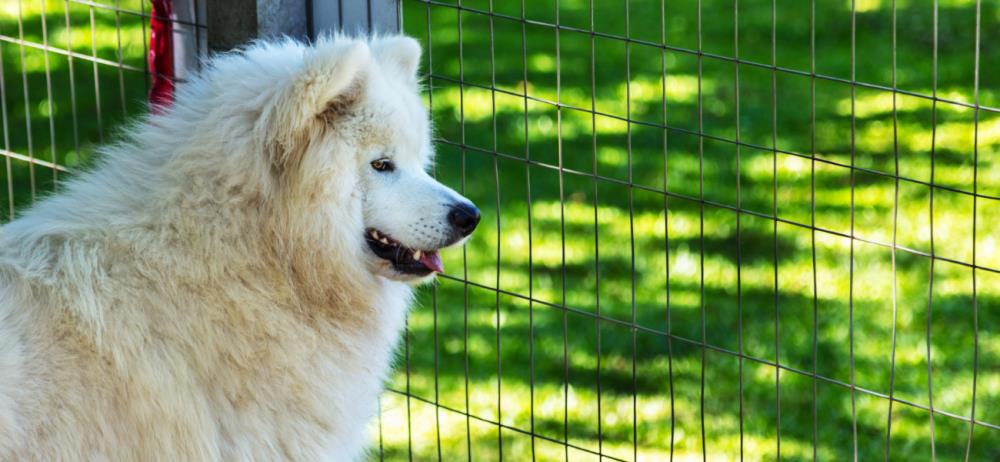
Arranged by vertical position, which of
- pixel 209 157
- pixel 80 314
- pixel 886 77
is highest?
pixel 209 157

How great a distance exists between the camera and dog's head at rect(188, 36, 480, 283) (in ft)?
10.5

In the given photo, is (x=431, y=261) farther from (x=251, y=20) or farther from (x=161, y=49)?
(x=161, y=49)

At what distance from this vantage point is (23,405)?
9.80 feet

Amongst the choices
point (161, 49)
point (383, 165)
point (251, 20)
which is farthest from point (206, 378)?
point (161, 49)

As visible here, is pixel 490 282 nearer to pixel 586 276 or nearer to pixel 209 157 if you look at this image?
pixel 586 276

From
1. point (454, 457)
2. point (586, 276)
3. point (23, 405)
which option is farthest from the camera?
point (586, 276)

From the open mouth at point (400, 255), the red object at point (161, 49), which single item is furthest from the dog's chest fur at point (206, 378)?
the red object at point (161, 49)

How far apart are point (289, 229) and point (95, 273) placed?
473 mm

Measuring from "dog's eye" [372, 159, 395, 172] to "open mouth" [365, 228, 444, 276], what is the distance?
0.52 feet

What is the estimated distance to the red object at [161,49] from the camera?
Result: 14.8ft

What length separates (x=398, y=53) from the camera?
3.62 meters

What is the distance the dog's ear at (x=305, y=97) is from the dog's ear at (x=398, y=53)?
316 mm

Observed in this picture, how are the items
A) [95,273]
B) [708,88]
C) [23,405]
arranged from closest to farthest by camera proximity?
[23,405]
[95,273]
[708,88]

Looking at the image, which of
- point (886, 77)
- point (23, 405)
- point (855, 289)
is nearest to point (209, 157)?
point (23, 405)
